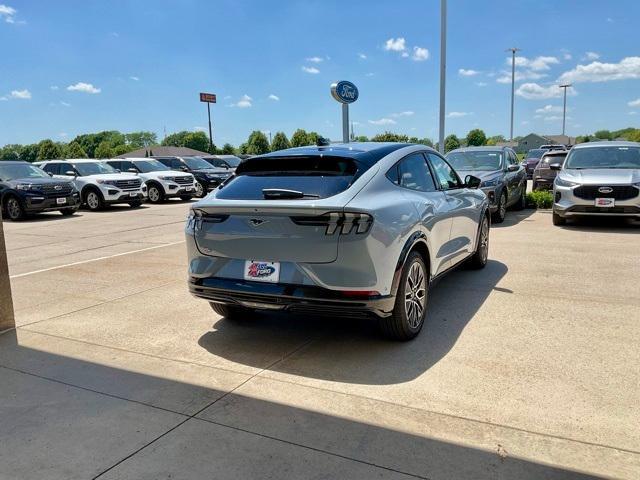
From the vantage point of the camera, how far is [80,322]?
5172 millimetres

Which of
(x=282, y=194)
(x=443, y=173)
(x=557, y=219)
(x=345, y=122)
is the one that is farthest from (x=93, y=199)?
(x=282, y=194)

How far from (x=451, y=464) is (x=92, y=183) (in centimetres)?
1737

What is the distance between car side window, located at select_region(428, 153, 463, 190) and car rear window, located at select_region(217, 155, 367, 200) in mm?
1569

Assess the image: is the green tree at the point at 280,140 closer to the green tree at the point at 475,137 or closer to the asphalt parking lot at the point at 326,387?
the green tree at the point at 475,137

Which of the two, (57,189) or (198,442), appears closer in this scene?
(198,442)

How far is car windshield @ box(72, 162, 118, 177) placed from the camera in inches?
730

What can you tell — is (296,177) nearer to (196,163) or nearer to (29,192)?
(29,192)

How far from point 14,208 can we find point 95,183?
296 cm

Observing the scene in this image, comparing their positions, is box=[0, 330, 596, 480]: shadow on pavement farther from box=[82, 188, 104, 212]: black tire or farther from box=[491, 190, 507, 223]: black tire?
box=[82, 188, 104, 212]: black tire

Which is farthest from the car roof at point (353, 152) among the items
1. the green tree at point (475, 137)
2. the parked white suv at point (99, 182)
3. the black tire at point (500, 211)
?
the green tree at point (475, 137)

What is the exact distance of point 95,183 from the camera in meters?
17.6

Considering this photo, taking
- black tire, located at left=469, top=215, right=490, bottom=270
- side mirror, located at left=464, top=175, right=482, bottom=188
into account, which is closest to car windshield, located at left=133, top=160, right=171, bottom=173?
black tire, located at left=469, top=215, right=490, bottom=270

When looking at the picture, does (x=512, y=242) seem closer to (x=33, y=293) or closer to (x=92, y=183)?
(x=33, y=293)

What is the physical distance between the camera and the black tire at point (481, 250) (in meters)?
6.77
